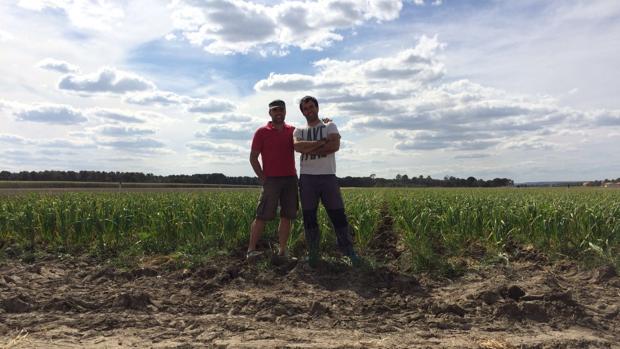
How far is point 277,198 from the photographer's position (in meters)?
6.20

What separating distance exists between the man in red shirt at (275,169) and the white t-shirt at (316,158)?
0.94ft

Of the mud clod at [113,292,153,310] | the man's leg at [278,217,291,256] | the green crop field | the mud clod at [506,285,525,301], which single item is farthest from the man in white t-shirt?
the mud clod at [113,292,153,310]

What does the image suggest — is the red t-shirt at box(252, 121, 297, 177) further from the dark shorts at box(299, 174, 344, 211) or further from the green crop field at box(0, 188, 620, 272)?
the green crop field at box(0, 188, 620, 272)

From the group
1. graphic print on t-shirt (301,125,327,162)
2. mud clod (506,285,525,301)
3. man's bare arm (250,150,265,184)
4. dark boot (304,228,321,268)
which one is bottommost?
mud clod (506,285,525,301)

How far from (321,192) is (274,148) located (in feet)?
2.91

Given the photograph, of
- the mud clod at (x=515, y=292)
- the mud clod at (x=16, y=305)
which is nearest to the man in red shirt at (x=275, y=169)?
the mud clod at (x=16, y=305)

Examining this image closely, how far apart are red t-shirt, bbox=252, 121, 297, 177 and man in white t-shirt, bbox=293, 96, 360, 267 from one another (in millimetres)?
213

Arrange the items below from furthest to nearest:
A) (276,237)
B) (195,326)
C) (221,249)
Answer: (276,237)
(221,249)
(195,326)

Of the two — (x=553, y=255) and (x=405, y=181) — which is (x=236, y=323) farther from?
(x=405, y=181)

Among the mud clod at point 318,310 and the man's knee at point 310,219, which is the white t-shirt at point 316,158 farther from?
the mud clod at point 318,310

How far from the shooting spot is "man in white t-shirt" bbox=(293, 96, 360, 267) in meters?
5.82

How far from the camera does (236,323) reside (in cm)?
395

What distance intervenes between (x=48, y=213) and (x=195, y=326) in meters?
5.61

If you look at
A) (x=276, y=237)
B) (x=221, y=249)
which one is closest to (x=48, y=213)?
(x=221, y=249)
